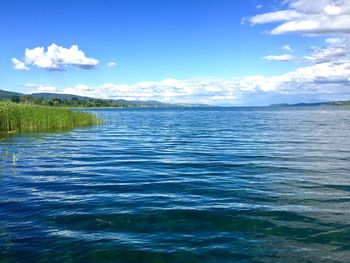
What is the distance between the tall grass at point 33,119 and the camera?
39.7 metres

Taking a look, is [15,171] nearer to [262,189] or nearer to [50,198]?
[50,198]

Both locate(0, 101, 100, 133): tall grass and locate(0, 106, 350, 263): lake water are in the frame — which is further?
locate(0, 101, 100, 133): tall grass

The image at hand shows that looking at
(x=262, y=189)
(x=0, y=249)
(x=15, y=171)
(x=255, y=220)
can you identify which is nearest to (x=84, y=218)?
(x=0, y=249)

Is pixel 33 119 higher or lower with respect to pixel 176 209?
higher

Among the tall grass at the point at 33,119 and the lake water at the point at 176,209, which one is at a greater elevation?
the tall grass at the point at 33,119

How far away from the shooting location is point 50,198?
14.7 meters

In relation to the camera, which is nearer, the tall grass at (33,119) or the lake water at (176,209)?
the lake water at (176,209)

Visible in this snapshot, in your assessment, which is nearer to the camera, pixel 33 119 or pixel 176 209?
pixel 176 209

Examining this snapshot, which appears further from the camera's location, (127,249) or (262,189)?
(262,189)

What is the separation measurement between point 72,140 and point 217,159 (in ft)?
54.4

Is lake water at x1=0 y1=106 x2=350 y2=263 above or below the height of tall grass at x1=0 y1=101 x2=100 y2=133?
below

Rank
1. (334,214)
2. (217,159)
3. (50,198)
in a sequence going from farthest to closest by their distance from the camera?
(217,159), (50,198), (334,214)

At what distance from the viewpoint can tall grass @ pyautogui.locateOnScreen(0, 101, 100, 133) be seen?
39.7 meters

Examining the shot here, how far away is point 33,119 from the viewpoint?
43031mm
